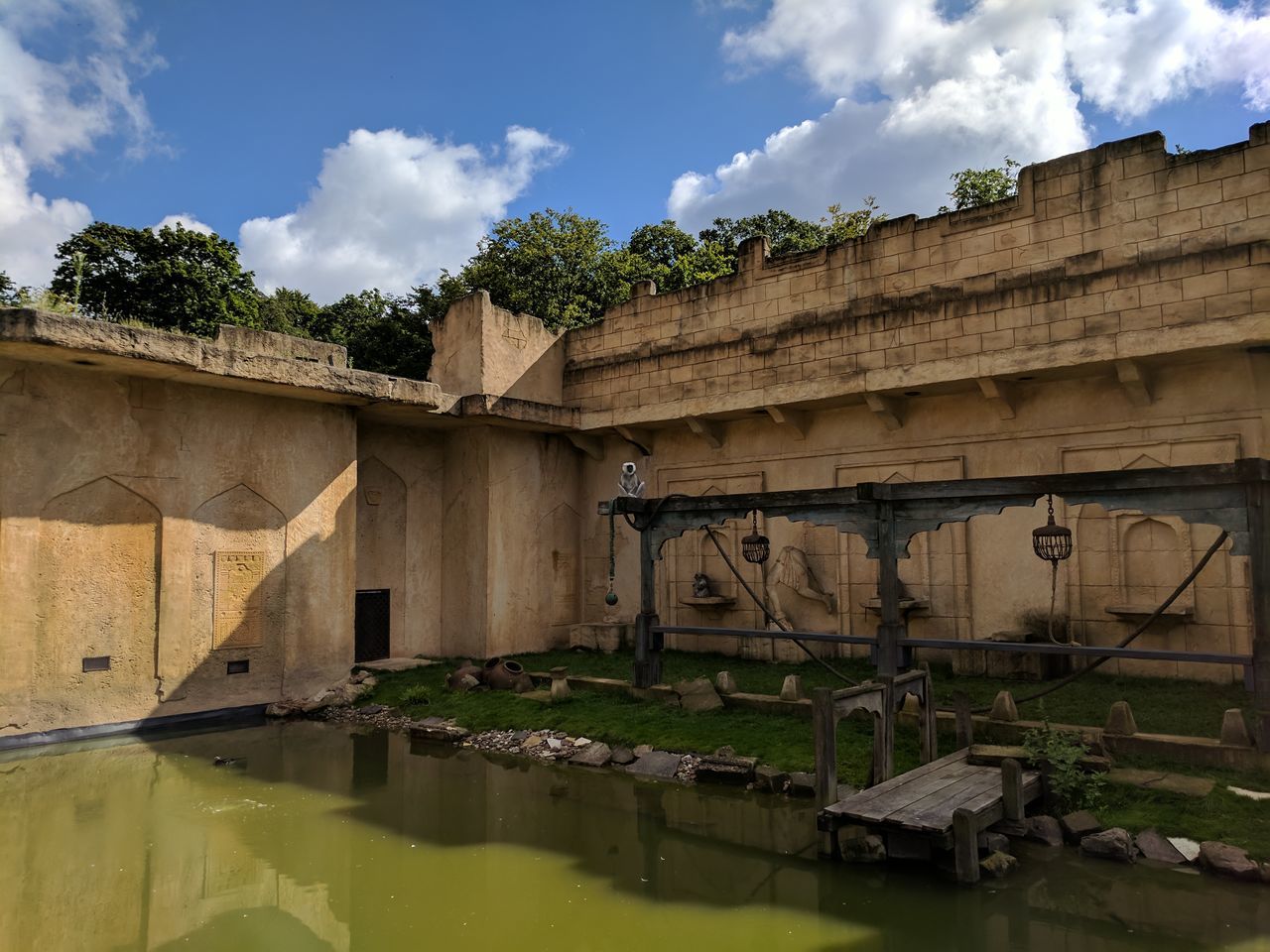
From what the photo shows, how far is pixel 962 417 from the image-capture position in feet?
35.3

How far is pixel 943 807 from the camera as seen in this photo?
546cm

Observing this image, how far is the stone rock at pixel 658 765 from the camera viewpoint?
25.4ft

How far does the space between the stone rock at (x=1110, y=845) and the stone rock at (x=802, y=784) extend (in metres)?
2.09

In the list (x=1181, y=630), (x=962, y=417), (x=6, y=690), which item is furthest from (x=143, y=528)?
(x=1181, y=630)

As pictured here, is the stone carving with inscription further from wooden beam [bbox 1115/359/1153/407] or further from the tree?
the tree

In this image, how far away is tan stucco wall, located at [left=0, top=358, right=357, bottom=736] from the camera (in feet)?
29.7

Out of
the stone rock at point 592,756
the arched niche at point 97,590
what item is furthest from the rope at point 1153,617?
the arched niche at point 97,590

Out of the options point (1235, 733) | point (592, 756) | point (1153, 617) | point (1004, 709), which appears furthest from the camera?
point (592, 756)

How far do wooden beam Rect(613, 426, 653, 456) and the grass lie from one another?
12.3ft

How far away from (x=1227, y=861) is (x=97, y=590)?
10.8 meters

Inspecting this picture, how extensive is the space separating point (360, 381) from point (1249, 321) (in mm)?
10128

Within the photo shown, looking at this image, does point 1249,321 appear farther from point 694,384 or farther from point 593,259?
point 593,259

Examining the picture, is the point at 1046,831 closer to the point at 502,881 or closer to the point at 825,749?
the point at 825,749

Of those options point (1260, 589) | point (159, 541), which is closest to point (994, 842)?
point (1260, 589)
